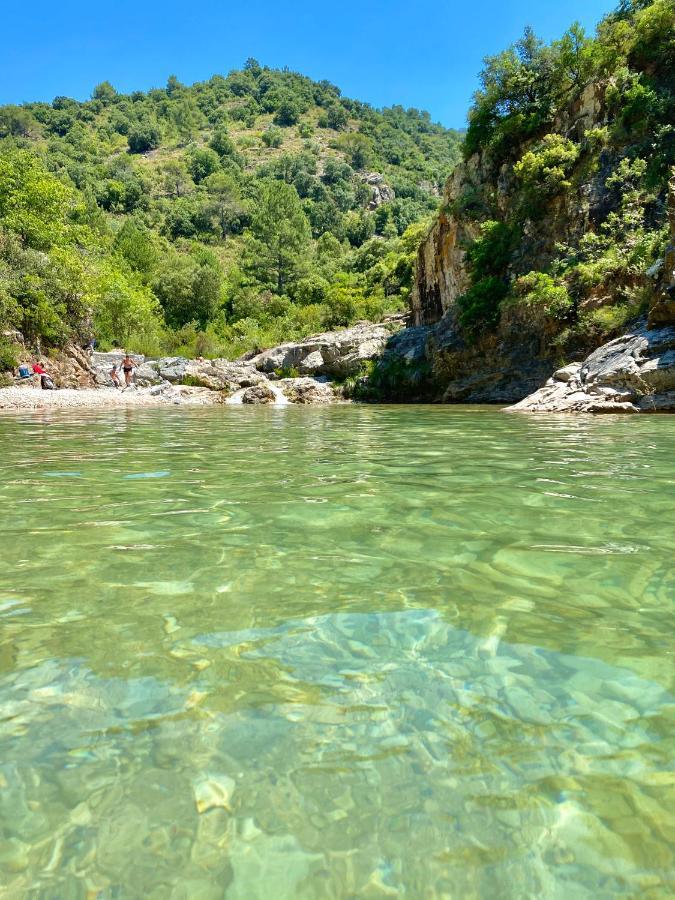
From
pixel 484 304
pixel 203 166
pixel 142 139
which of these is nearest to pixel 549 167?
pixel 484 304

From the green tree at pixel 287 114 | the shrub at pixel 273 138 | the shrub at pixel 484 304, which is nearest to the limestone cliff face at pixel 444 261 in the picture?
the shrub at pixel 484 304

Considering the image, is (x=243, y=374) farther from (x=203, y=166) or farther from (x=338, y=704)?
(x=203, y=166)

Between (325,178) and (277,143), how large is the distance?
2661 centimetres

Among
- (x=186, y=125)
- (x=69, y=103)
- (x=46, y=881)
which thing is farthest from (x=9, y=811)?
(x=69, y=103)

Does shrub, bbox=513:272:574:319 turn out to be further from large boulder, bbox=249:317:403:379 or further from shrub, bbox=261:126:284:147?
shrub, bbox=261:126:284:147

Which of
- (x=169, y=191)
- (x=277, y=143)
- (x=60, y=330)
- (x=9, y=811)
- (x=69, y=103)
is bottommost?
(x=9, y=811)

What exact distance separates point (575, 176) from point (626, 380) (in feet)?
36.9

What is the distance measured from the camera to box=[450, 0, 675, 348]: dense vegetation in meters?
17.2

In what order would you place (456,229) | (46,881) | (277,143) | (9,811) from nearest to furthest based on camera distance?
(46,881) → (9,811) → (456,229) → (277,143)

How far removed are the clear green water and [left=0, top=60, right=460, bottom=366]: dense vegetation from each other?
2739 centimetres

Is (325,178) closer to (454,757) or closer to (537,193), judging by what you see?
(537,193)

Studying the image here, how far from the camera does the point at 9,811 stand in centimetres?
117

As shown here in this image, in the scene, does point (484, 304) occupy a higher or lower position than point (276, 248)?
lower

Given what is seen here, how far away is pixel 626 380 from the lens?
12742mm
